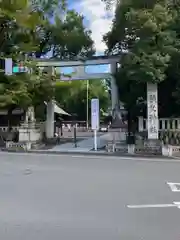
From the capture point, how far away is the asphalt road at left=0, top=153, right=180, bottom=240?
556 cm

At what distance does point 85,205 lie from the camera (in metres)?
7.30

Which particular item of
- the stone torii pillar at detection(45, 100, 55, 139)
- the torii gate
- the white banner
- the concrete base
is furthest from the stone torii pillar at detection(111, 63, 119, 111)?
the stone torii pillar at detection(45, 100, 55, 139)

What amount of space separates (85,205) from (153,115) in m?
13.0

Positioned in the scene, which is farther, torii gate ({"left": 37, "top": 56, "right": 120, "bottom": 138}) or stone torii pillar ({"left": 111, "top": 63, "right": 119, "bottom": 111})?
torii gate ({"left": 37, "top": 56, "right": 120, "bottom": 138})

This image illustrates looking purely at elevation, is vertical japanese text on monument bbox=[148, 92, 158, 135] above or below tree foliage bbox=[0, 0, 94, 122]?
below

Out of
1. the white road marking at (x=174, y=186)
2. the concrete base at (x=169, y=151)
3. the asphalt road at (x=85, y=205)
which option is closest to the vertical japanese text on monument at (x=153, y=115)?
the concrete base at (x=169, y=151)

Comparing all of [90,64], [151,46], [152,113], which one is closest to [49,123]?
[90,64]

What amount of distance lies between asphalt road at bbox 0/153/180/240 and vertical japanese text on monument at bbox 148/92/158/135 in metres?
7.53

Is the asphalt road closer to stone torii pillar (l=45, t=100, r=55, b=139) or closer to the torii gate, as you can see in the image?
the torii gate

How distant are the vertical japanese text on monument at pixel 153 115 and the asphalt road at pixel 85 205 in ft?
24.7

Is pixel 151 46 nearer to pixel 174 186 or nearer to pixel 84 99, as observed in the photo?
pixel 174 186

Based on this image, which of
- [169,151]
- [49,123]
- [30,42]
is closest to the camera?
[169,151]

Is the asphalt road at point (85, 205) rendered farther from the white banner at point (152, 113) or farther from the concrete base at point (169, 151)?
the white banner at point (152, 113)

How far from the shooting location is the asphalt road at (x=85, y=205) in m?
5.56
